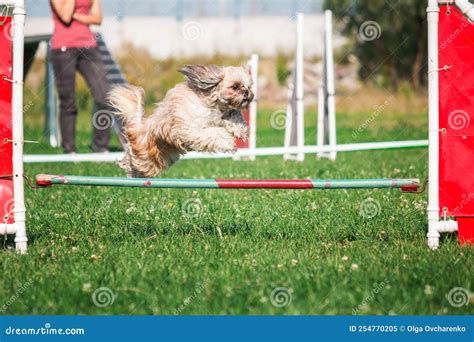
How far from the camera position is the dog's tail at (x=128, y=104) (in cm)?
546

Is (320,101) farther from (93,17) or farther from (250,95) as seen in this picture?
(250,95)

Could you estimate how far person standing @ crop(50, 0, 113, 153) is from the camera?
9.33 metres

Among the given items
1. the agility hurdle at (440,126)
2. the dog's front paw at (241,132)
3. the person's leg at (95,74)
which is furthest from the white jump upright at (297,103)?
Result: the agility hurdle at (440,126)

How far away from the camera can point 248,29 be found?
21.1m

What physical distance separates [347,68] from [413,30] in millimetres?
2643

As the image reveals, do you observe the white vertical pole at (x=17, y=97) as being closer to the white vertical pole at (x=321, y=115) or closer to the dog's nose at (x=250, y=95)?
the dog's nose at (x=250, y=95)

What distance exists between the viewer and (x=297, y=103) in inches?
409

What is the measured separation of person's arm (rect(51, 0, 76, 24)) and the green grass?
3083 millimetres

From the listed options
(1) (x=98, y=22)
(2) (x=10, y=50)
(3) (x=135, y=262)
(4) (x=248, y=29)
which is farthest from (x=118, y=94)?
(4) (x=248, y=29)

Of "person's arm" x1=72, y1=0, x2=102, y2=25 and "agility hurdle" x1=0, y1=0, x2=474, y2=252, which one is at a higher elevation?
"person's arm" x1=72, y1=0, x2=102, y2=25

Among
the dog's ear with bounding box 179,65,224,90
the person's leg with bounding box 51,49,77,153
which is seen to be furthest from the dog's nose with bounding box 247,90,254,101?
the person's leg with bounding box 51,49,77,153

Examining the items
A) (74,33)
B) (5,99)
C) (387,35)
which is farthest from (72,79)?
(387,35)

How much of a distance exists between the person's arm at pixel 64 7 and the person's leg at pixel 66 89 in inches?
20.2

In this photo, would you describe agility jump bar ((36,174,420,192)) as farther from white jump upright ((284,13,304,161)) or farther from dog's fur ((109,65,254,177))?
white jump upright ((284,13,304,161))
